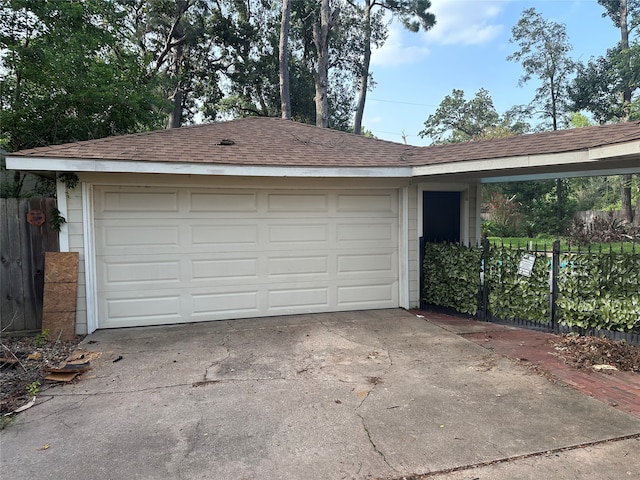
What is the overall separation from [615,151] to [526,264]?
1939 mm

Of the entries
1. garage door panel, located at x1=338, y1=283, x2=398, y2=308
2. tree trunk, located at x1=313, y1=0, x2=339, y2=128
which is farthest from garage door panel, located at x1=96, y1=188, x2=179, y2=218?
tree trunk, located at x1=313, y1=0, x2=339, y2=128

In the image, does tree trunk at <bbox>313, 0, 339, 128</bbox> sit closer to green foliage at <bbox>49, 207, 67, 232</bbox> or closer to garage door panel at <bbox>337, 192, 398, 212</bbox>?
garage door panel at <bbox>337, 192, 398, 212</bbox>

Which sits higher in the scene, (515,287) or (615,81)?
(615,81)

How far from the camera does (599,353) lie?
4367 millimetres

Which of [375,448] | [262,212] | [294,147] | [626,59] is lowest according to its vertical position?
[375,448]

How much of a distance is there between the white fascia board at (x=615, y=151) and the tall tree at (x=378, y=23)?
57.3 feet

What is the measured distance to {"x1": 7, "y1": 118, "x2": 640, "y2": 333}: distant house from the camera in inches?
208

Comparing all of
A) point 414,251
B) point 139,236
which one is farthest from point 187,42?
point 414,251

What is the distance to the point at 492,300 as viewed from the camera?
588cm

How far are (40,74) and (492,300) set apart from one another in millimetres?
8738

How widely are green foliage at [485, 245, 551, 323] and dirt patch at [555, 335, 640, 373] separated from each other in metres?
0.70

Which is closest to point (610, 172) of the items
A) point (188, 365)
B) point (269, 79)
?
point (188, 365)

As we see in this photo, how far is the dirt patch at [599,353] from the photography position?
4.16m

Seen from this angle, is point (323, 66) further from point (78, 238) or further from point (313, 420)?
point (313, 420)
